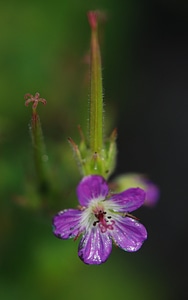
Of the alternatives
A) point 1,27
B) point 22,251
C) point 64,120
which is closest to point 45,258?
point 22,251

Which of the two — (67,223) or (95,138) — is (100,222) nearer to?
(67,223)

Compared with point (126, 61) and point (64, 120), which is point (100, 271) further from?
point (126, 61)

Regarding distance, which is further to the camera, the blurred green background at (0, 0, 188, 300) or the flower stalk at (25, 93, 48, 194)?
the blurred green background at (0, 0, 188, 300)

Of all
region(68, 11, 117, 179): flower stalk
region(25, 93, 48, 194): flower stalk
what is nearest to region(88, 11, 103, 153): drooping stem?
region(68, 11, 117, 179): flower stalk

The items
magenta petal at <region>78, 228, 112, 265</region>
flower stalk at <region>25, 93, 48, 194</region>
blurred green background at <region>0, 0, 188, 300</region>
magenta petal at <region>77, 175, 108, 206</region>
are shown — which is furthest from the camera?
blurred green background at <region>0, 0, 188, 300</region>

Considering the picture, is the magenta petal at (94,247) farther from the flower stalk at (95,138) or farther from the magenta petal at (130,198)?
the flower stalk at (95,138)

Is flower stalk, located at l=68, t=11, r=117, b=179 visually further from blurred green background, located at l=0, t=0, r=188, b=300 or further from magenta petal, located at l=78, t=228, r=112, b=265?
blurred green background, located at l=0, t=0, r=188, b=300

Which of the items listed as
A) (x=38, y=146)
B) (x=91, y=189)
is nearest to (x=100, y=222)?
(x=91, y=189)

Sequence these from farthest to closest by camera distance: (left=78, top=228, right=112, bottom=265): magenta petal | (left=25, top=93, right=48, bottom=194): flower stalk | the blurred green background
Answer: the blurred green background → (left=25, top=93, right=48, bottom=194): flower stalk → (left=78, top=228, right=112, bottom=265): magenta petal

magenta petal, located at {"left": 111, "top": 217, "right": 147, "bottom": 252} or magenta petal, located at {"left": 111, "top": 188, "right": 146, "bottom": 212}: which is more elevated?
magenta petal, located at {"left": 111, "top": 188, "right": 146, "bottom": 212}
